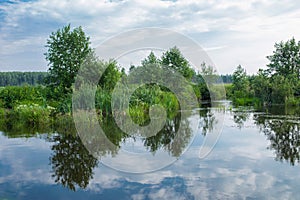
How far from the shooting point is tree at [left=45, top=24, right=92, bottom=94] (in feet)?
56.5

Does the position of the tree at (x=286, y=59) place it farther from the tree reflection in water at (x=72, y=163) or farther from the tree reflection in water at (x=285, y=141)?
the tree reflection in water at (x=72, y=163)

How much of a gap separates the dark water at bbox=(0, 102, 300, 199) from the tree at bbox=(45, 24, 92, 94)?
364 inches

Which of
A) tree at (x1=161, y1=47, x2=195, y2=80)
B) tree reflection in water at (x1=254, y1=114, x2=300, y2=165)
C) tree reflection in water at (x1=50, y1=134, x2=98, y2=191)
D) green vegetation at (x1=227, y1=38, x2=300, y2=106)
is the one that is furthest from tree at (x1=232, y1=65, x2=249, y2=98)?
tree reflection in water at (x1=50, y1=134, x2=98, y2=191)

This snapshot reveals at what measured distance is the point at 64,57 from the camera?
56.6 ft

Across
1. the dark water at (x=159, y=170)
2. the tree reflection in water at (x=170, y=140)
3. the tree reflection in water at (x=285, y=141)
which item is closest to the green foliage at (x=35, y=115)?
the dark water at (x=159, y=170)

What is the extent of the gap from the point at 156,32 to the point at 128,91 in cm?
551

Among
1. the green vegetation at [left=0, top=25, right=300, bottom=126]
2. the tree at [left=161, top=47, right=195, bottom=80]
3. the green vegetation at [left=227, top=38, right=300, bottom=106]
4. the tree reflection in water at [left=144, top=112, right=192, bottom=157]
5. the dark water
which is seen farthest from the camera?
the tree at [left=161, top=47, right=195, bottom=80]

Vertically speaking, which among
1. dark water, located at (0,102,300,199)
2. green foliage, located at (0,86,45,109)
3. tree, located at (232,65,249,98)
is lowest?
dark water, located at (0,102,300,199)

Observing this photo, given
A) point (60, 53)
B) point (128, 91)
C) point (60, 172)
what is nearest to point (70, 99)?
point (128, 91)

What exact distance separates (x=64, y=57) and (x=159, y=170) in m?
13.8

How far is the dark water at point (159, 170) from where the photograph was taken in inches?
159

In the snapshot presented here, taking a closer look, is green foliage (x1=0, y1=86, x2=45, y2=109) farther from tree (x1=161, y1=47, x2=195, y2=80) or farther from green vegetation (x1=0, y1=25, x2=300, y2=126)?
tree (x1=161, y1=47, x2=195, y2=80)

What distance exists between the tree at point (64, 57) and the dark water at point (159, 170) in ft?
30.3

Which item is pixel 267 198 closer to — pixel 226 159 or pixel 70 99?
pixel 226 159
